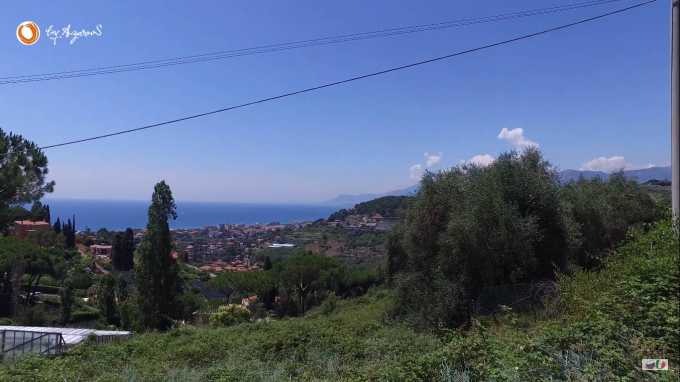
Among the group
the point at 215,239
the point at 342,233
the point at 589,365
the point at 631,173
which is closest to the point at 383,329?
the point at 589,365

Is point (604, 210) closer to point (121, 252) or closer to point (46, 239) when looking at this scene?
point (46, 239)

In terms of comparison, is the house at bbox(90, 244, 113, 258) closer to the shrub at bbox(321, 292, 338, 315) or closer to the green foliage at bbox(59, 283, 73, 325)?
the green foliage at bbox(59, 283, 73, 325)

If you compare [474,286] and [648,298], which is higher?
[648,298]

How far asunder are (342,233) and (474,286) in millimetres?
58561

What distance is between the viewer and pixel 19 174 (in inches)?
571

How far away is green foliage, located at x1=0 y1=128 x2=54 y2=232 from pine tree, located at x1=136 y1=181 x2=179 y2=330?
7.57 metres

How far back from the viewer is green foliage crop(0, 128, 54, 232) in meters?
14.1

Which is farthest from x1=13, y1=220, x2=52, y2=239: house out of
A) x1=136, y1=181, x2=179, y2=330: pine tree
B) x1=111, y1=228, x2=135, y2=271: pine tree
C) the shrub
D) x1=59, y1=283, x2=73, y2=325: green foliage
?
the shrub

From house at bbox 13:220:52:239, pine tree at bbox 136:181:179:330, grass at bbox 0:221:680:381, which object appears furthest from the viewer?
house at bbox 13:220:52:239

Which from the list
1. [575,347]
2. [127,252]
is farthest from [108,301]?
[575,347]

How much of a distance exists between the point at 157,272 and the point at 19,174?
9.88m

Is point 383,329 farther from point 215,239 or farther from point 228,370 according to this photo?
point 215,239

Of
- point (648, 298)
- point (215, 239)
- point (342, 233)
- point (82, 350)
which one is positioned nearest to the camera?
point (648, 298)

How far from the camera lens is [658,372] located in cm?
332
